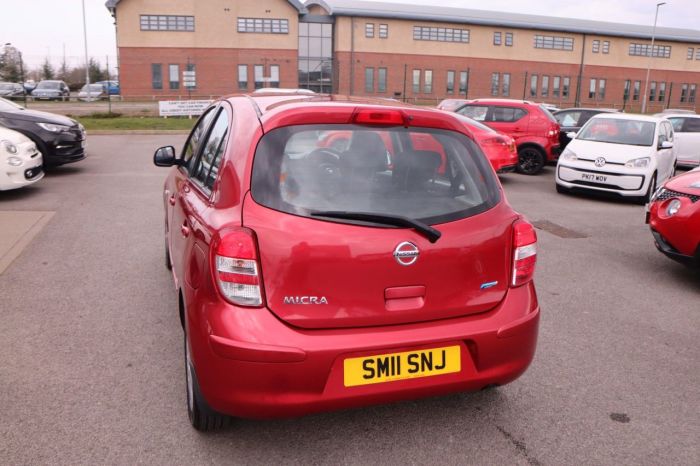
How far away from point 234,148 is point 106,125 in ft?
68.0

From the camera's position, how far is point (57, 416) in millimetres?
3143

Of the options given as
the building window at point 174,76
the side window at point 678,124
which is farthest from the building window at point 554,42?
the side window at point 678,124

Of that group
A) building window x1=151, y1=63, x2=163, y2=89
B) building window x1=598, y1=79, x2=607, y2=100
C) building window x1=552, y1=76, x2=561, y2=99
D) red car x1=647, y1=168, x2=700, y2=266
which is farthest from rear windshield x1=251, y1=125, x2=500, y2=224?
building window x1=598, y1=79, x2=607, y2=100

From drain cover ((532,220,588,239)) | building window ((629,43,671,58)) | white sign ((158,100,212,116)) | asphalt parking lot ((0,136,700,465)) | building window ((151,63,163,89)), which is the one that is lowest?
drain cover ((532,220,588,239))

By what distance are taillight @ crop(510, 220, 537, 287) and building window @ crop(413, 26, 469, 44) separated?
54994 millimetres

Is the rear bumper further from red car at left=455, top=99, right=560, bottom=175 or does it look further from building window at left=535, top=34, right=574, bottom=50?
building window at left=535, top=34, right=574, bottom=50

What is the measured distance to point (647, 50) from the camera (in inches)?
2443

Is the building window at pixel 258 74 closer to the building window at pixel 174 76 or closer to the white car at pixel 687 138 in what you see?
the building window at pixel 174 76

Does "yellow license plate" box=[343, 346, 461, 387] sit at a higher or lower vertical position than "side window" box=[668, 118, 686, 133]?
lower

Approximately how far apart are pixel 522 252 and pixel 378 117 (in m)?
0.97

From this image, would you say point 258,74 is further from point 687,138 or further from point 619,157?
point 619,157

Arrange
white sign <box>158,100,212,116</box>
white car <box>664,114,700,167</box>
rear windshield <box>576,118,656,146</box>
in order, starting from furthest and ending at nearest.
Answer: white sign <box>158,100,212,116</box> → white car <box>664,114,700,167</box> → rear windshield <box>576,118,656,146</box>

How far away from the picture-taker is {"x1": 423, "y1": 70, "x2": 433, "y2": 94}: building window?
55.8 metres

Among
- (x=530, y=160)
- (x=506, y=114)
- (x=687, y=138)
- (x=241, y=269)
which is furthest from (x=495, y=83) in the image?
(x=241, y=269)
